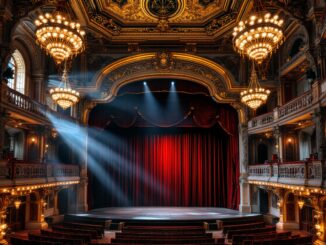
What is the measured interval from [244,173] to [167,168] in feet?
17.9

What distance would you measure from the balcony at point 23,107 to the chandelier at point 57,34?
300 centimetres

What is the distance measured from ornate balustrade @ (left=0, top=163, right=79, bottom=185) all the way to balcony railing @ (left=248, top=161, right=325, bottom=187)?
8.76 metres

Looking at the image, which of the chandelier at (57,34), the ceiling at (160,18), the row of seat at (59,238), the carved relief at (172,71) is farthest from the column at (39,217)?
the ceiling at (160,18)

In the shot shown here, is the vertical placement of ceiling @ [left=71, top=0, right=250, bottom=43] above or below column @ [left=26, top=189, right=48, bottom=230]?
above

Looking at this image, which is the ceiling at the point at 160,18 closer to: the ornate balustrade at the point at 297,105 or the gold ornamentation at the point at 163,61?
the gold ornamentation at the point at 163,61

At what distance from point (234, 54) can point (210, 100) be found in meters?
2.96

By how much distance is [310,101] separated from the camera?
12.8m

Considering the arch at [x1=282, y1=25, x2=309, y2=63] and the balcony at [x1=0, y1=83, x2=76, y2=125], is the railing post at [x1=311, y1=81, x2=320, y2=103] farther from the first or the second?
the balcony at [x1=0, y1=83, x2=76, y2=125]

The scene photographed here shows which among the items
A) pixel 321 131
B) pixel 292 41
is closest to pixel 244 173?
pixel 321 131

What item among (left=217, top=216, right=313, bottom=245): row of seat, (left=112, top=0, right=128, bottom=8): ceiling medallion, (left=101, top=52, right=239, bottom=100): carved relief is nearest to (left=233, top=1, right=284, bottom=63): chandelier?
(left=217, top=216, right=313, bottom=245): row of seat

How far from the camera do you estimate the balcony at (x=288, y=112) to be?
12.6m

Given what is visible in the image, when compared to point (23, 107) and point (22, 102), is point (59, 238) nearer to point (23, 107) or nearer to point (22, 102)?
point (23, 107)

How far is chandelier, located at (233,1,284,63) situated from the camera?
30.7 feet

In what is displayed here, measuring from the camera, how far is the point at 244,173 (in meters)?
18.1
